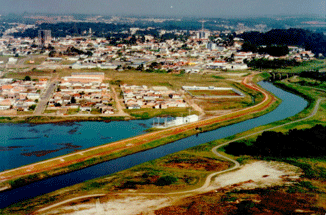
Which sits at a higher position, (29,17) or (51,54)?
(29,17)

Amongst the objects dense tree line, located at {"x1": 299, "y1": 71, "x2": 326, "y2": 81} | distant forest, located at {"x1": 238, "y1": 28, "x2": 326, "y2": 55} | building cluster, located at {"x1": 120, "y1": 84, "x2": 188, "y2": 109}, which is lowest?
building cluster, located at {"x1": 120, "y1": 84, "x2": 188, "y2": 109}

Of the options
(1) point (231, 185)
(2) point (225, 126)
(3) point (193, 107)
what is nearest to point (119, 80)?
(3) point (193, 107)

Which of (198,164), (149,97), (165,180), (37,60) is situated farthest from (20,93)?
(37,60)

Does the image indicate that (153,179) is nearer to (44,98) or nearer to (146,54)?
(44,98)

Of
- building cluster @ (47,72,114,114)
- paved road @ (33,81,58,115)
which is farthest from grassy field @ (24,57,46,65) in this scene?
paved road @ (33,81,58,115)

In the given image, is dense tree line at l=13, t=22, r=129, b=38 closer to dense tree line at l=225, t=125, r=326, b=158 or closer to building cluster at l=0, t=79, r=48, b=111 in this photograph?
building cluster at l=0, t=79, r=48, b=111

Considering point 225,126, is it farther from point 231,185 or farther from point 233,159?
point 231,185
